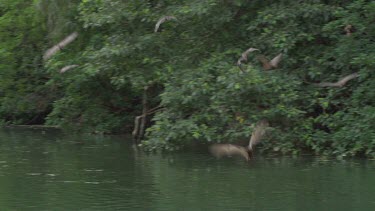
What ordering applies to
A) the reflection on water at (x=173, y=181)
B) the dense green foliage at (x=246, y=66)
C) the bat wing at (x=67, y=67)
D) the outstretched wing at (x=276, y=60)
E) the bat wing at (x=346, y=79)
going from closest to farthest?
the reflection on water at (x=173, y=181)
the dense green foliage at (x=246, y=66)
the bat wing at (x=346, y=79)
the outstretched wing at (x=276, y=60)
the bat wing at (x=67, y=67)

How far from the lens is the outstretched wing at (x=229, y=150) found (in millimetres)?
13664

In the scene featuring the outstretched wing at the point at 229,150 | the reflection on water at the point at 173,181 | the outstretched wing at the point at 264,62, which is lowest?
the reflection on water at the point at 173,181

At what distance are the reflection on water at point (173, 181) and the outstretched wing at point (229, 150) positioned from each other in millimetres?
143

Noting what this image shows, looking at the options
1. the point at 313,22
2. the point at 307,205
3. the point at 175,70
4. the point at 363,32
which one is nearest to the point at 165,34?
the point at 175,70

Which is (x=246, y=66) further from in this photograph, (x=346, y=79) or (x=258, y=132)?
(x=346, y=79)

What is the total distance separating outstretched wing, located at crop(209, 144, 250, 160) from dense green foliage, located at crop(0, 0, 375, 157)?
7.7 inches

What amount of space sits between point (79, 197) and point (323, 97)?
6.16 metres

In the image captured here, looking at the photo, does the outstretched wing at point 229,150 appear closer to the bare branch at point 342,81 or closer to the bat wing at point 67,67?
the bare branch at point 342,81

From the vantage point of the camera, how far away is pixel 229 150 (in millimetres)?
14016

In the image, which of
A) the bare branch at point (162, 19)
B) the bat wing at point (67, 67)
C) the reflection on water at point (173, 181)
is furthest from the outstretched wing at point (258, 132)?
the bat wing at point (67, 67)

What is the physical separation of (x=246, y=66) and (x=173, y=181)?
3.35m

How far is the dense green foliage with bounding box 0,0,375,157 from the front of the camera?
1398 cm

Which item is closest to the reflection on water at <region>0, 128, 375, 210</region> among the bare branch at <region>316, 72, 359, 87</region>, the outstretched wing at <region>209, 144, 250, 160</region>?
the outstretched wing at <region>209, 144, 250, 160</region>

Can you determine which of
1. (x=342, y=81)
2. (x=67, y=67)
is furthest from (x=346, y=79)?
(x=67, y=67)
